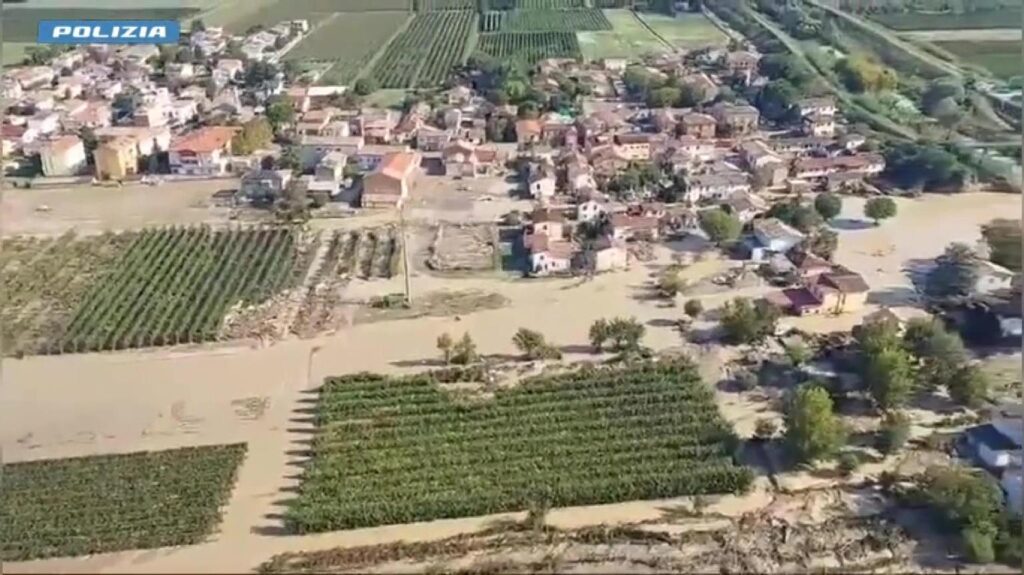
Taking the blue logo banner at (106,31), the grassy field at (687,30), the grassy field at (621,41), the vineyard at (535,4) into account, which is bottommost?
the grassy field at (621,41)

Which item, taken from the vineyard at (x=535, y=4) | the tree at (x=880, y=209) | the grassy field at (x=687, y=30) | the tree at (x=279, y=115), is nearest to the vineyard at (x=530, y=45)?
the vineyard at (x=535, y=4)

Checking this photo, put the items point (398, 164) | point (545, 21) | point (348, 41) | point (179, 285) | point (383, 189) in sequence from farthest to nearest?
point (545, 21) → point (348, 41) → point (398, 164) → point (383, 189) → point (179, 285)

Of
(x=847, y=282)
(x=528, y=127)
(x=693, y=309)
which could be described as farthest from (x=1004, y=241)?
(x=528, y=127)

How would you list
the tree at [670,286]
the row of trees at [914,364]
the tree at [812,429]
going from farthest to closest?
the tree at [670,286] → the row of trees at [914,364] → the tree at [812,429]

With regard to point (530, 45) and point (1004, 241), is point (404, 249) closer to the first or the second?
point (1004, 241)

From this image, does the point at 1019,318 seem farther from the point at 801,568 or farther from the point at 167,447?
the point at 167,447

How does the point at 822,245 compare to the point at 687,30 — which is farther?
the point at 687,30

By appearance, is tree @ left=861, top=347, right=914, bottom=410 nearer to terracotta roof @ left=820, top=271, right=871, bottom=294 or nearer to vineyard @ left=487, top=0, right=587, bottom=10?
terracotta roof @ left=820, top=271, right=871, bottom=294

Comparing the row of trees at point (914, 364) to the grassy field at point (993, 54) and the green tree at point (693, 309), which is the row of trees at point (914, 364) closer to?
the green tree at point (693, 309)
